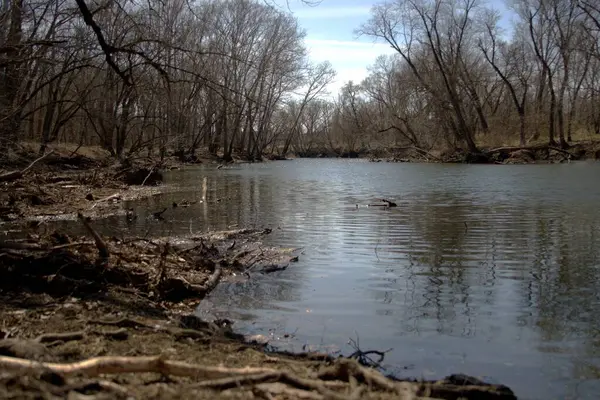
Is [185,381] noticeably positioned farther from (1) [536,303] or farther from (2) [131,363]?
(1) [536,303]

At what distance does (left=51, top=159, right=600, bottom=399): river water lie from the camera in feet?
17.2

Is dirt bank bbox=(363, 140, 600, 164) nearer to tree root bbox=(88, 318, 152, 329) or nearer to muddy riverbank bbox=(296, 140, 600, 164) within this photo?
muddy riverbank bbox=(296, 140, 600, 164)

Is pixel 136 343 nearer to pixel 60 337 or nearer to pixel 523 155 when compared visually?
pixel 60 337

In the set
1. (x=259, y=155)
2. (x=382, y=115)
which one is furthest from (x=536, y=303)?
(x=382, y=115)

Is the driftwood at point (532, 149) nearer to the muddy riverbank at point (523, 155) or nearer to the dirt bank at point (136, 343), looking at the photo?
the muddy riverbank at point (523, 155)

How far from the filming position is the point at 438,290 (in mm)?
7578

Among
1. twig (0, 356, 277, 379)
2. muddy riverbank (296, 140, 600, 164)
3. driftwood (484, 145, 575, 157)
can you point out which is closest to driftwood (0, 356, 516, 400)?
twig (0, 356, 277, 379)

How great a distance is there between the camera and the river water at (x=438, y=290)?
5246 millimetres

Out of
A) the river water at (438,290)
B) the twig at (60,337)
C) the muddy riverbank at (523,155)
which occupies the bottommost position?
the river water at (438,290)

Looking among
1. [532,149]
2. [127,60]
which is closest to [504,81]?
[532,149]

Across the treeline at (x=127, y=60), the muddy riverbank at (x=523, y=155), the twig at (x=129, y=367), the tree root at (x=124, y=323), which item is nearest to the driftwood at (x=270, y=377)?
the twig at (x=129, y=367)

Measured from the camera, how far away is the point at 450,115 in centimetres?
5319

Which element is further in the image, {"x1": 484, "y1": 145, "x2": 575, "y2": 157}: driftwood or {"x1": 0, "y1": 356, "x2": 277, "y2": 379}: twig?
{"x1": 484, "y1": 145, "x2": 575, "y2": 157}: driftwood

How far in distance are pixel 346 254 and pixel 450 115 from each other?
151 feet
